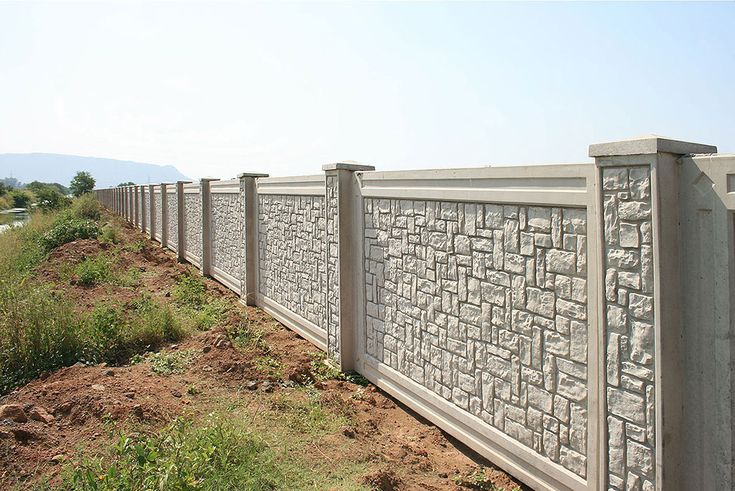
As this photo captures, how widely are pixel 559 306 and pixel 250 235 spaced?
25.3 ft

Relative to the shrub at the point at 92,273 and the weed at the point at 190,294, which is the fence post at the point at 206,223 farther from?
the shrub at the point at 92,273

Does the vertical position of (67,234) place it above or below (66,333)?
above

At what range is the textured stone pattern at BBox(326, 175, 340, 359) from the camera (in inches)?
272

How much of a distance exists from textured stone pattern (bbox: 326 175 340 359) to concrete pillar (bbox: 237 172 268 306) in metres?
3.69

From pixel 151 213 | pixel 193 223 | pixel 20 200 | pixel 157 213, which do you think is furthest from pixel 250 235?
pixel 20 200

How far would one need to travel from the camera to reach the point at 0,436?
4418 millimetres

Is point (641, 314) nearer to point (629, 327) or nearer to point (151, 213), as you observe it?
point (629, 327)

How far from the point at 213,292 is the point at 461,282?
8207 mm

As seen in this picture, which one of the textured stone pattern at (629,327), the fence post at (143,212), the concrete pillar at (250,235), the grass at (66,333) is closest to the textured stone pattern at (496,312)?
the textured stone pattern at (629,327)

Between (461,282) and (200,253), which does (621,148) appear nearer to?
(461,282)

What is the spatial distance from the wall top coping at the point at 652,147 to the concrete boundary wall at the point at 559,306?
10 millimetres

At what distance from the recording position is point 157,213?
22641mm

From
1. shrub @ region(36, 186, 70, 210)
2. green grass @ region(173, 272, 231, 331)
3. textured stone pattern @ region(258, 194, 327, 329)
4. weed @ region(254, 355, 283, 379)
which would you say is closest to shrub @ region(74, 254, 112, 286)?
Result: green grass @ region(173, 272, 231, 331)

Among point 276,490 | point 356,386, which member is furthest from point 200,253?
point 276,490
